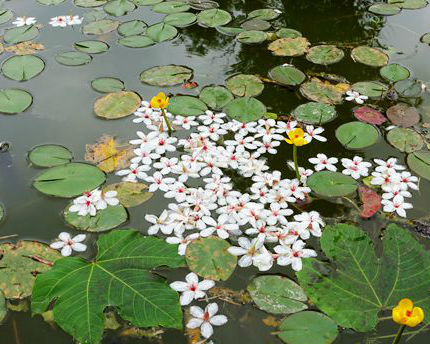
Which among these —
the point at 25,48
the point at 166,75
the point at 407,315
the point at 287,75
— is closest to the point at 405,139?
the point at 287,75

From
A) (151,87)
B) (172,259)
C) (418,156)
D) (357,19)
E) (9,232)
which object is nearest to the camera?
(172,259)

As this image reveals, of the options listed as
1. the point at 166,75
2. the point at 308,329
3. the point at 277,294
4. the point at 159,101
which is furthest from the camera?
the point at 166,75

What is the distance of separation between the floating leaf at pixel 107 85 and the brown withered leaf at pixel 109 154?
48 cm

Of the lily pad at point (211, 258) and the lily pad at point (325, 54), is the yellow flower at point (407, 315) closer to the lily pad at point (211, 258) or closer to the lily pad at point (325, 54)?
the lily pad at point (211, 258)

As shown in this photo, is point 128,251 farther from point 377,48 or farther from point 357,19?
point 357,19

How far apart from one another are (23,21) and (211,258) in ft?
9.13

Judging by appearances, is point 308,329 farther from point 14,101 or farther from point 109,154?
point 14,101

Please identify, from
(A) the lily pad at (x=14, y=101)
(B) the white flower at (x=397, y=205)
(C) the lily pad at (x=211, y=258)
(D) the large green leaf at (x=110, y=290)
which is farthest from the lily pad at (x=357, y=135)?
(A) the lily pad at (x=14, y=101)

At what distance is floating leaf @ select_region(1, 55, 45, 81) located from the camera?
10.3 feet

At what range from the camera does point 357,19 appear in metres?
3.63

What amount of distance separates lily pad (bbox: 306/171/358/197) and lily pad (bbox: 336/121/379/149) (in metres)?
0.28

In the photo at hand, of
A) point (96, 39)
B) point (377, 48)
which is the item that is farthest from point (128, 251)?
point (377, 48)

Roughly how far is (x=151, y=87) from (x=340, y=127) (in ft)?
3.97

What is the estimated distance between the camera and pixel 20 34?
11.7 ft
